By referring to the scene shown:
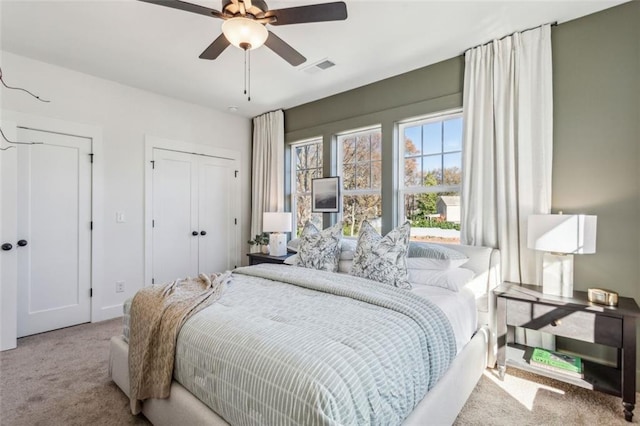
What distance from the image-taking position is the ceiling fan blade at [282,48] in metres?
2.04

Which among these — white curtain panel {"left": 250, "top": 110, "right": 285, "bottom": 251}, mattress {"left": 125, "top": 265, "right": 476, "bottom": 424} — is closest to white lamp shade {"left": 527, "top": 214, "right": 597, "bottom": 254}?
mattress {"left": 125, "top": 265, "right": 476, "bottom": 424}

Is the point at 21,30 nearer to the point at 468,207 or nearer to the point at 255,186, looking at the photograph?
the point at 255,186

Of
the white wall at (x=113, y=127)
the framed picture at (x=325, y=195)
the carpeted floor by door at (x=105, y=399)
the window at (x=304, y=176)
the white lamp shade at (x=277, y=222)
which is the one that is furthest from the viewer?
the window at (x=304, y=176)

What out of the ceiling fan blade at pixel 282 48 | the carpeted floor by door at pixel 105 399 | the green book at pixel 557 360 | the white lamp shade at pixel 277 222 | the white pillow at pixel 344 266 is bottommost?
the carpeted floor by door at pixel 105 399

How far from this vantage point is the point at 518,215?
8.36 feet

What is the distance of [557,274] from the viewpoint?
7.22 feet

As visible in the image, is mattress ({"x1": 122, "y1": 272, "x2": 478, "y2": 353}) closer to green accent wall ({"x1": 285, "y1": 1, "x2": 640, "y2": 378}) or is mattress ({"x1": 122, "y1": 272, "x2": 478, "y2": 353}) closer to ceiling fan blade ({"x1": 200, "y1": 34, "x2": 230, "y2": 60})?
green accent wall ({"x1": 285, "y1": 1, "x2": 640, "y2": 378})

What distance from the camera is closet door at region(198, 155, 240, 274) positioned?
171 inches

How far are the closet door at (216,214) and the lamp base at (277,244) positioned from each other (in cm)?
97

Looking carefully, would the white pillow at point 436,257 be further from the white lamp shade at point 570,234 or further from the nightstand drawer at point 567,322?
the white lamp shade at point 570,234

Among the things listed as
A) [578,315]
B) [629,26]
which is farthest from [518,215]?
[629,26]

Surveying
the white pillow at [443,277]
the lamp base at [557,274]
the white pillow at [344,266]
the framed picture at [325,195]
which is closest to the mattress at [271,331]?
the white pillow at [443,277]

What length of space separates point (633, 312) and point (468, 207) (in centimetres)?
127

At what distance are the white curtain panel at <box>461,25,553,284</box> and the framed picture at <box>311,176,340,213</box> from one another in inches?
59.4
